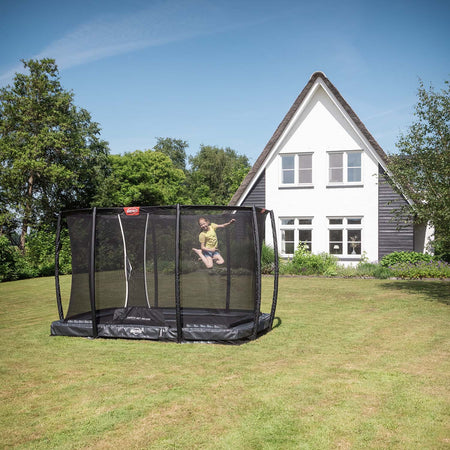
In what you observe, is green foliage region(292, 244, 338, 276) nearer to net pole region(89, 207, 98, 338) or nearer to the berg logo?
the berg logo

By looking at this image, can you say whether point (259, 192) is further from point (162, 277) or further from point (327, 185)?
point (162, 277)

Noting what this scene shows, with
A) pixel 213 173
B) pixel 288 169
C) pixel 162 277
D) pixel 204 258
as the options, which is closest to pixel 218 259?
pixel 204 258

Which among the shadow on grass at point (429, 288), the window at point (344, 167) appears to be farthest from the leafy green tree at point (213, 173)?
the shadow on grass at point (429, 288)

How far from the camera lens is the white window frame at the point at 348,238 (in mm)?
21219

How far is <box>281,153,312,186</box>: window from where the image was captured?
72.3 feet

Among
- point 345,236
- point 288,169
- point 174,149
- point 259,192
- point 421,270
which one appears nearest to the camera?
point 421,270

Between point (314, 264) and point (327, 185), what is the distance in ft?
13.1

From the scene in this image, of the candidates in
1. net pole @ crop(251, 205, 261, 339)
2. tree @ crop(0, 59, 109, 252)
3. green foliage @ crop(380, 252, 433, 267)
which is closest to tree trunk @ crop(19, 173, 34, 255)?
tree @ crop(0, 59, 109, 252)

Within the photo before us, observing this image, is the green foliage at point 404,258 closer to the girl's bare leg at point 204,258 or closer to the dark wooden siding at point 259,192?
the dark wooden siding at point 259,192

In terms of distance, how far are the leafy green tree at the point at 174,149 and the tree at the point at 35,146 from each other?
3455 cm

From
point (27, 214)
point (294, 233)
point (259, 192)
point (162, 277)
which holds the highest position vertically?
point (259, 192)

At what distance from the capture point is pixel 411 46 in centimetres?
1403

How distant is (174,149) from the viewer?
65000 mm

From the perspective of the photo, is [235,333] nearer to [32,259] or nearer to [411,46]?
[411,46]
